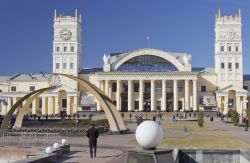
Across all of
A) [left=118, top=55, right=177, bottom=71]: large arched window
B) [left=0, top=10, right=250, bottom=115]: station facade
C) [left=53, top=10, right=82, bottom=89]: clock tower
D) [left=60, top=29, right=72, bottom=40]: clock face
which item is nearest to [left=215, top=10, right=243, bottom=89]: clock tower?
[left=0, top=10, right=250, bottom=115]: station facade

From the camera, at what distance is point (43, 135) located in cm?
3594

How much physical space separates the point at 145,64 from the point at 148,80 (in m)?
5.29

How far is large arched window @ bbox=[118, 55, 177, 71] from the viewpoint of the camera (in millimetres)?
114188

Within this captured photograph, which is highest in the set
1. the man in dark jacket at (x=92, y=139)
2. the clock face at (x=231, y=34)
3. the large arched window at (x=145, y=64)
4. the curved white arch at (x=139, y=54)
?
the clock face at (x=231, y=34)

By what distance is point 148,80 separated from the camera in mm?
111438

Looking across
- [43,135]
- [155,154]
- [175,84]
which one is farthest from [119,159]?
[175,84]

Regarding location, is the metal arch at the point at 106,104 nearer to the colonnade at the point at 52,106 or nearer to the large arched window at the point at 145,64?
the colonnade at the point at 52,106

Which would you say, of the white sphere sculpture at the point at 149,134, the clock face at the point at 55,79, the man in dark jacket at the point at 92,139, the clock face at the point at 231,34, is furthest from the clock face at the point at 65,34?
the white sphere sculpture at the point at 149,134

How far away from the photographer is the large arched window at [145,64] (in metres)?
114

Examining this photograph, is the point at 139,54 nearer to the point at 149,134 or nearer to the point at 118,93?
the point at 118,93

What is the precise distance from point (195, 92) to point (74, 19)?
37.0 meters

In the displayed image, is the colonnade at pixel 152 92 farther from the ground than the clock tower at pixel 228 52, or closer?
closer

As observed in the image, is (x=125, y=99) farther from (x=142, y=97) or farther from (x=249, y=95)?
(x=249, y=95)

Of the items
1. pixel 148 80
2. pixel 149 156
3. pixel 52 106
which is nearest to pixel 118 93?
pixel 148 80
